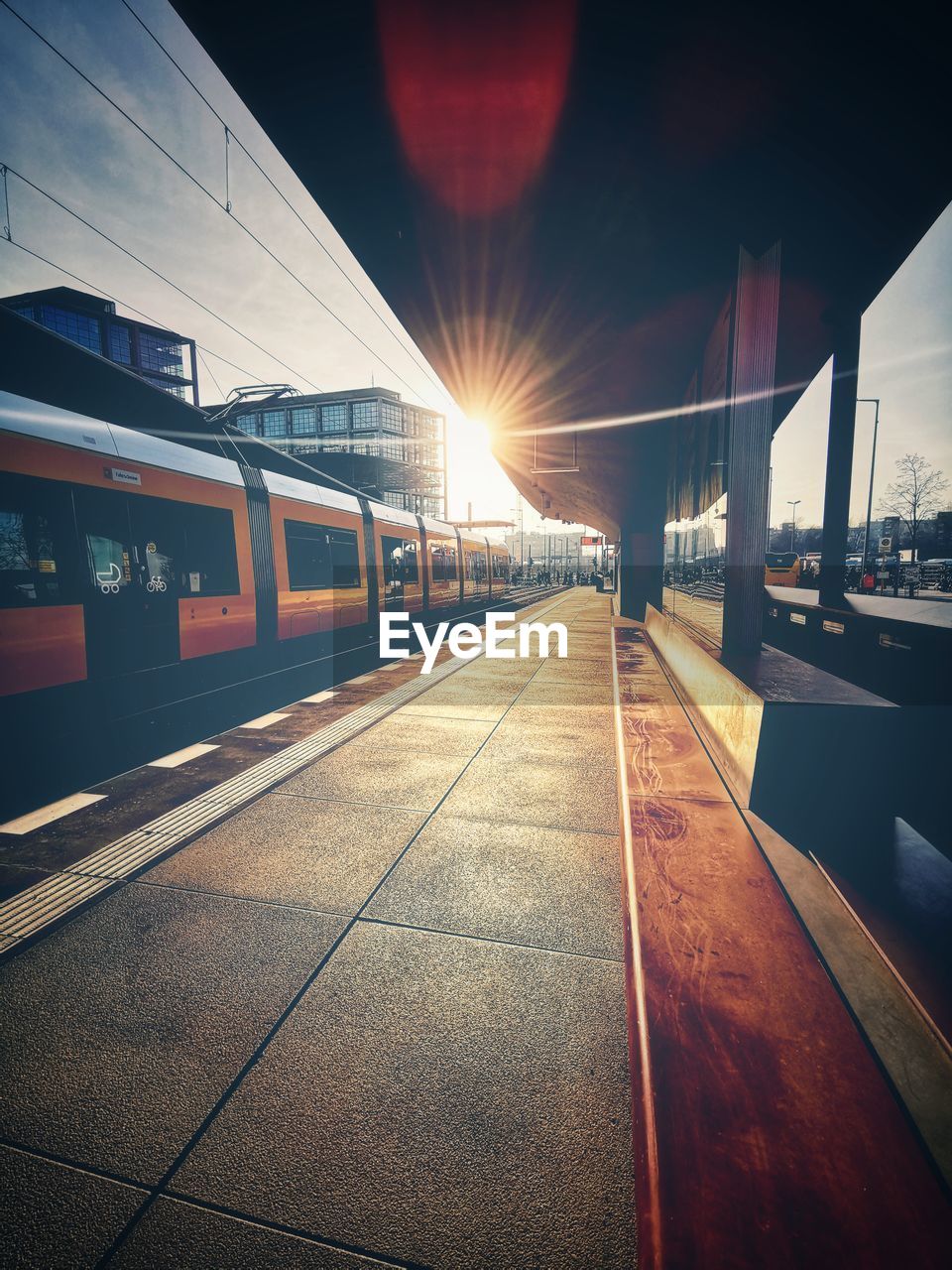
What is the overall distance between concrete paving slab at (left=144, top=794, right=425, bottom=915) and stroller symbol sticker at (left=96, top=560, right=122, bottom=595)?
393cm

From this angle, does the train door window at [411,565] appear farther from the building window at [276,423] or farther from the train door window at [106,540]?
the building window at [276,423]

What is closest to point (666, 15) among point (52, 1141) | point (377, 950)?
point (377, 950)

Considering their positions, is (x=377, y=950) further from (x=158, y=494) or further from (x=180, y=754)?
(x=158, y=494)

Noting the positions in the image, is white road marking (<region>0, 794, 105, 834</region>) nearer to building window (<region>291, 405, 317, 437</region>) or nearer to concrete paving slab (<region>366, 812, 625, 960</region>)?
concrete paving slab (<region>366, 812, 625, 960</region>)

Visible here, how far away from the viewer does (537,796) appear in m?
4.35

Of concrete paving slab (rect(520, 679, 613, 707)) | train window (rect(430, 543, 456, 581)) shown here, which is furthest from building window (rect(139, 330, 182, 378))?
concrete paving slab (rect(520, 679, 613, 707))

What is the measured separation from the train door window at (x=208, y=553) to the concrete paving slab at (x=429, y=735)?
3659mm

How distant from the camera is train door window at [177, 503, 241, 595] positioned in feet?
25.1

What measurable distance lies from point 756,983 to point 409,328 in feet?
25.3

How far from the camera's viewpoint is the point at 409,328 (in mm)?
7211

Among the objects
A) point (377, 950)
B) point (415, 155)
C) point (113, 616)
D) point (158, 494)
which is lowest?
point (377, 950)

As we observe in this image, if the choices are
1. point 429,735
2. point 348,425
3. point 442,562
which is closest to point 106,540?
point 429,735

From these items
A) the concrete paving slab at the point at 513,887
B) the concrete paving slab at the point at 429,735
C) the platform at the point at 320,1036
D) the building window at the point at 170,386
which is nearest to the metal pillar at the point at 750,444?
the platform at the point at 320,1036

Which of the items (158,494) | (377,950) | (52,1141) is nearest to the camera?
(52,1141)
